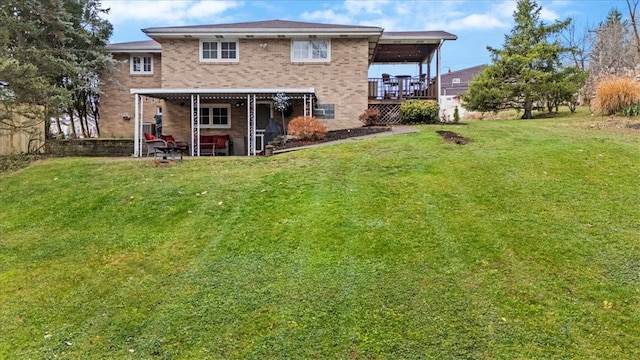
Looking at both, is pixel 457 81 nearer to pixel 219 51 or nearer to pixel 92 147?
pixel 219 51

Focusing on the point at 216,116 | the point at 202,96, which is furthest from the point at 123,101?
the point at 202,96

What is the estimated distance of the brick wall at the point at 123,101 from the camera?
21578 mm

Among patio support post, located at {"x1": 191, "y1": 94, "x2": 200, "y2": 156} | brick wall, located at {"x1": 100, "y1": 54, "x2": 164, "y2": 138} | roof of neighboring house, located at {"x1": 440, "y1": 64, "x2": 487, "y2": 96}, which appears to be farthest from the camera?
roof of neighboring house, located at {"x1": 440, "y1": 64, "x2": 487, "y2": 96}

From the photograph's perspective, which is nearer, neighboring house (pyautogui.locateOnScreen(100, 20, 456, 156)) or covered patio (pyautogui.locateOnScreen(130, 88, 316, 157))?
covered patio (pyautogui.locateOnScreen(130, 88, 316, 157))

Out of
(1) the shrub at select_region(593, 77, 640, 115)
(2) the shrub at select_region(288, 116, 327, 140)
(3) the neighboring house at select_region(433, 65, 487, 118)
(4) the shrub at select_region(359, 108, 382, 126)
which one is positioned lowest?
(2) the shrub at select_region(288, 116, 327, 140)

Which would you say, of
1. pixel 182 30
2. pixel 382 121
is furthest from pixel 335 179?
pixel 182 30

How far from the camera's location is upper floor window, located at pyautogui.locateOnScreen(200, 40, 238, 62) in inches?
764

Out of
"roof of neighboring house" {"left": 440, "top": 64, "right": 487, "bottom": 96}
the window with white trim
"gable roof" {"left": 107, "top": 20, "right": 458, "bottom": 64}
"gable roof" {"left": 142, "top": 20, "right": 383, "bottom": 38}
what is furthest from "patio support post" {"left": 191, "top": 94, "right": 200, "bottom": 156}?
"roof of neighboring house" {"left": 440, "top": 64, "right": 487, "bottom": 96}

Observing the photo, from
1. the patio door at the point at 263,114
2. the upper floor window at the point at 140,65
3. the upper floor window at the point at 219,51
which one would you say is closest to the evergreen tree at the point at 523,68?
the patio door at the point at 263,114

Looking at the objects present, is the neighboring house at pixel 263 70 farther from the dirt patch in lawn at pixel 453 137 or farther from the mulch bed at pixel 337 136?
the dirt patch in lawn at pixel 453 137

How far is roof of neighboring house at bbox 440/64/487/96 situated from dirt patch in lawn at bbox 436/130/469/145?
33.3 m

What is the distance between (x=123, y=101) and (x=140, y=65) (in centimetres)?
196

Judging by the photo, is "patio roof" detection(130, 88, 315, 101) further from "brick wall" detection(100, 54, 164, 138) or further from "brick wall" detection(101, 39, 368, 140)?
"brick wall" detection(100, 54, 164, 138)

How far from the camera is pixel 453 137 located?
1312 cm
